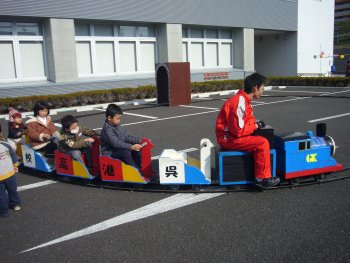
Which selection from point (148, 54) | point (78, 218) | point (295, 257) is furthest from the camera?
point (148, 54)

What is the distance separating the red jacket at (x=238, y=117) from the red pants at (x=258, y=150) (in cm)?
9

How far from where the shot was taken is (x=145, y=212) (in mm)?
4297

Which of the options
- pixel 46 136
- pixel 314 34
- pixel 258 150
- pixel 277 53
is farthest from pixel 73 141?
pixel 314 34

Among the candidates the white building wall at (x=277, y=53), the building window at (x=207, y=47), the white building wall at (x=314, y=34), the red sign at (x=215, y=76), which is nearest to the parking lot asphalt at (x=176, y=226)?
the red sign at (x=215, y=76)

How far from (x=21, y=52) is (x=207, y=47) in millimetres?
12712

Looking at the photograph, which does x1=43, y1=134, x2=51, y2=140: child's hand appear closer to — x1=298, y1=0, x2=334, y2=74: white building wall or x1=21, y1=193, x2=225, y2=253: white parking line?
x1=21, y1=193, x2=225, y2=253: white parking line

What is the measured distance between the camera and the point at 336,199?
14.5 ft

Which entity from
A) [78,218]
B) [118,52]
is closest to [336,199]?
[78,218]

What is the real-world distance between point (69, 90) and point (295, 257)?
1562 cm

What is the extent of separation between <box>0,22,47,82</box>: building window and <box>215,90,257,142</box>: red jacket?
14546mm

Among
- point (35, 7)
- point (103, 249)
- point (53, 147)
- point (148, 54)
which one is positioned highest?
point (35, 7)

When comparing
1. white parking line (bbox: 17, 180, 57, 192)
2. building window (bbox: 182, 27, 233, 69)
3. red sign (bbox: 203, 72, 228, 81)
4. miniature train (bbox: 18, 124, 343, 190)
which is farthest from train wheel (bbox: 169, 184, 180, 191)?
red sign (bbox: 203, 72, 228, 81)

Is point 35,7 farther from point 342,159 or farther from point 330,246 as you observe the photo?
point 330,246

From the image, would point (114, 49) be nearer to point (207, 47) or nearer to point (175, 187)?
point (207, 47)
